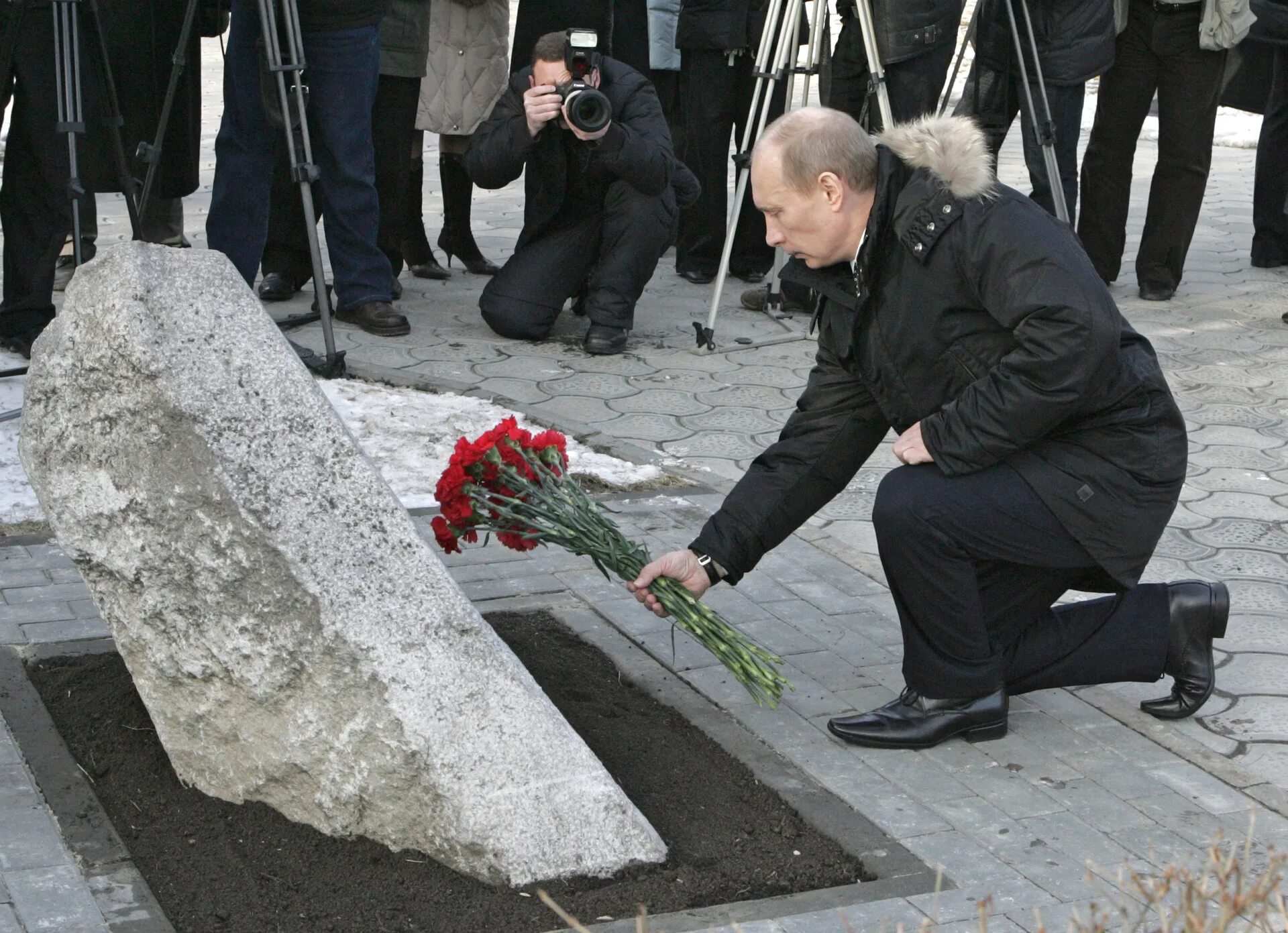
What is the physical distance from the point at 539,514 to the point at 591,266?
3441 mm

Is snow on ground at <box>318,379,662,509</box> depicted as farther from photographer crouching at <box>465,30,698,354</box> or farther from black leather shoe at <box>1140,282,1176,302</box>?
black leather shoe at <box>1140,282,1176,302</box>

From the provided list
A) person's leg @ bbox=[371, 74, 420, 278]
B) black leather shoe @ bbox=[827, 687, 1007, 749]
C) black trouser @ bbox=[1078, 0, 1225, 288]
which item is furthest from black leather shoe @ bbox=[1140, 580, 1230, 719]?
person's leg @ bbox=[371, 74, 420, 278]

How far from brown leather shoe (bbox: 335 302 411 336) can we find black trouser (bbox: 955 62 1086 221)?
2.63m

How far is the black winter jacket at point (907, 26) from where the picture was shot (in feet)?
20.9

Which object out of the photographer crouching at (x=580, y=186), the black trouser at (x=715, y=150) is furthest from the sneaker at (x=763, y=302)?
the photographer crouching at (x=580, y=186)

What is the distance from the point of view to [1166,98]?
713 centimetres

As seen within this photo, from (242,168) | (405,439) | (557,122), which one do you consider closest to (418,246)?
(242,168)

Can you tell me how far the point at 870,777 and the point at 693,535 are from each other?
142cm

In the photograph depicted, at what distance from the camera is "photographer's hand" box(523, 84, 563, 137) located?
590cm

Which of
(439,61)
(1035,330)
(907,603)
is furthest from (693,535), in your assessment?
(439,61)

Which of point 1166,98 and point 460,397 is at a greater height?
point 1166,98

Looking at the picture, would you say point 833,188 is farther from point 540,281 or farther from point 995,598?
point 540,281

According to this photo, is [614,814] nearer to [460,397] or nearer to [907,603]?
[907,603]

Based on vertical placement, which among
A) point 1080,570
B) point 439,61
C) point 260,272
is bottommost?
point 260,272
